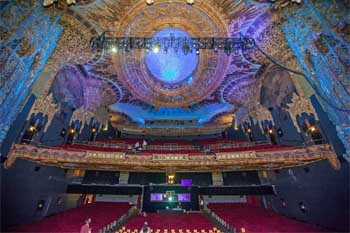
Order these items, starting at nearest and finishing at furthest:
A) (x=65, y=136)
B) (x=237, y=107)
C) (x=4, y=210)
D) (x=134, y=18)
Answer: (x=4, y=210) < (x=134, y=18) < (x=65, y=136) < (x=237, y=107)

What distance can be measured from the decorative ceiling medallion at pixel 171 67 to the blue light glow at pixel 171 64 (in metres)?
0.08

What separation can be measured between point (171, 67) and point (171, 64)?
235 millimetres

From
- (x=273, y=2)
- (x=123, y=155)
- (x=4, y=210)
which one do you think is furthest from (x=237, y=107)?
(x=4, y=210)

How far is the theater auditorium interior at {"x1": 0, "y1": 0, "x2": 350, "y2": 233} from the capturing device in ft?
22.6

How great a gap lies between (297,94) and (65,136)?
15.8 metres

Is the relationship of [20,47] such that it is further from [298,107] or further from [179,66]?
[298,107]

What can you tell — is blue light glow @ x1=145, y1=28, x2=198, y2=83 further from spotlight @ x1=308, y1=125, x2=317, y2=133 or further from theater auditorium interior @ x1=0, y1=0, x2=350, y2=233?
spotlight @ x1=308, y1=125, x2=317, y2=133

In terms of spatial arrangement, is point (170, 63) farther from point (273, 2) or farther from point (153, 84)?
point (273, 2)

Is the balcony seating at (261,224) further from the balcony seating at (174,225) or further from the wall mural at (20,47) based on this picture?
the wall mural at (20,47)

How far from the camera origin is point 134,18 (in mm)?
9508

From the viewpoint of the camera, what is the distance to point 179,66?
13.6m

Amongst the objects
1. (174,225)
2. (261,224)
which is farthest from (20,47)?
(261,224)

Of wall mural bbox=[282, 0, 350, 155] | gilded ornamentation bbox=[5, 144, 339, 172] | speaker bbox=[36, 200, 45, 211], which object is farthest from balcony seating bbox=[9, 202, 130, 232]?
wall mural bbox=[282, 0, 350, 155]

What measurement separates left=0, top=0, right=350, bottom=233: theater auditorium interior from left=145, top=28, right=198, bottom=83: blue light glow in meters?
0.08
